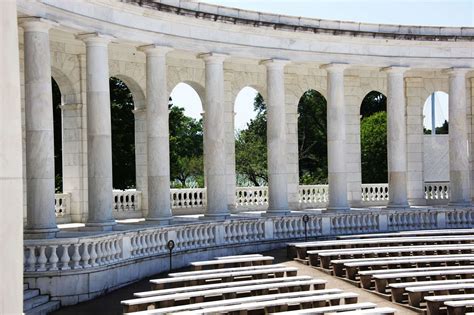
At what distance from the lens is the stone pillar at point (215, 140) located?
284 feet

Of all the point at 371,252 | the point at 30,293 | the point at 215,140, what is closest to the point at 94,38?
the point at 215,140

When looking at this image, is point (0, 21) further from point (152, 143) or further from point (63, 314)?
point (152, 143)

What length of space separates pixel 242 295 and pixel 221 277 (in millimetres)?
5254

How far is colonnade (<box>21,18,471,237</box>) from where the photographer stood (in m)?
65.0

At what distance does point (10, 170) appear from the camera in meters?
22.9

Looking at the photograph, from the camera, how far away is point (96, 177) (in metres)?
73.6

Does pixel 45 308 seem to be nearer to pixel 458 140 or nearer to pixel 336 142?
pixel 336 142

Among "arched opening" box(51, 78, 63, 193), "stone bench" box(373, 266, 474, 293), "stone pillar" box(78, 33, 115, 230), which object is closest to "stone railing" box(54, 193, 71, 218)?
"stone pillar" box(78, 33, 115, 230)

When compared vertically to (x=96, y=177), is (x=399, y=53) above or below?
above

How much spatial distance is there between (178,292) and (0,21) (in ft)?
109

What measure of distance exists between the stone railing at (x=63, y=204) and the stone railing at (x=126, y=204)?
7.03m

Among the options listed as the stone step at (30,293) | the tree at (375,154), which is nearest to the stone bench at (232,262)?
the stone step at (30,293)

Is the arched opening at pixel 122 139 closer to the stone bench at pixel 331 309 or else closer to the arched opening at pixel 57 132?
the arched opening at pixel 57 132

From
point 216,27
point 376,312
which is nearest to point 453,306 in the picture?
point 376,312
